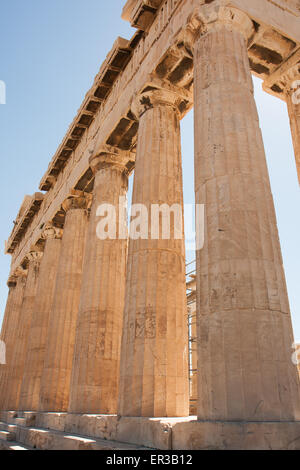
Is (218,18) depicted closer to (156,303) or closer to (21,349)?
(156,303)

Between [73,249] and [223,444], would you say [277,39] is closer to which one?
[223,444]

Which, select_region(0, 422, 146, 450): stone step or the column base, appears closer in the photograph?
the column base

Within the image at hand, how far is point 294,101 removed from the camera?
21.4 meters

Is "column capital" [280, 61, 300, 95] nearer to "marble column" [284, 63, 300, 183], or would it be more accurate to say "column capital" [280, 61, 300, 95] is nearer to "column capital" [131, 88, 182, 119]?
"marble column" [284, 63, 300, 183]

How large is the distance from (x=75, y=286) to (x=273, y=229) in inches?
809

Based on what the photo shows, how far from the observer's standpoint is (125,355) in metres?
15.8

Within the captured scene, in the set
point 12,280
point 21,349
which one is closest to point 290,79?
point 21,349

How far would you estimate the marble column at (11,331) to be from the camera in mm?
42156

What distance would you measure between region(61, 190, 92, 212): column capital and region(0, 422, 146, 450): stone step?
676 inches

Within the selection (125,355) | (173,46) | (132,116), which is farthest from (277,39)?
(125,355)

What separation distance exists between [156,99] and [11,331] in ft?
126

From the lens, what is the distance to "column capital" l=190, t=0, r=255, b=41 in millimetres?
16500

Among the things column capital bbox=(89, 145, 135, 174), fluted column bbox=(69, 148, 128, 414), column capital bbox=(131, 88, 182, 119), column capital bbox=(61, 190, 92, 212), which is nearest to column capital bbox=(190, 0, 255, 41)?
column capital bbox=(131, 88, 182, 119)

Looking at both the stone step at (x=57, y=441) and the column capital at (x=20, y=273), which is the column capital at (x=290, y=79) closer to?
the stone step at (x=57, y=441)
